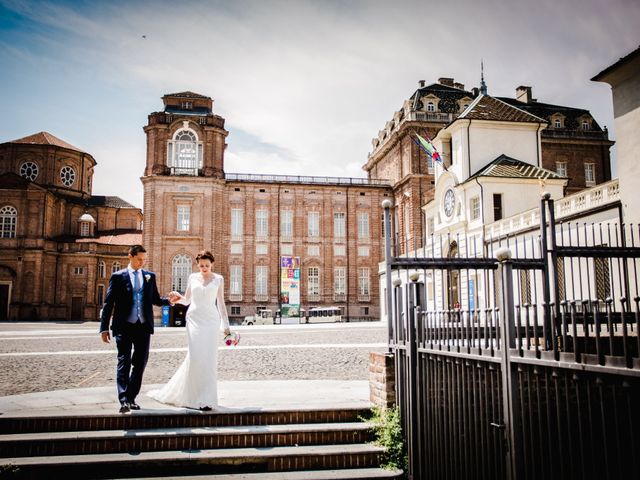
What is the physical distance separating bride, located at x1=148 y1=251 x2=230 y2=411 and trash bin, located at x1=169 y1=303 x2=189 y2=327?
31.8 m

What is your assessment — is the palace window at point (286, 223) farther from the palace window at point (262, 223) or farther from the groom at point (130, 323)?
the groom at point (130, 323)

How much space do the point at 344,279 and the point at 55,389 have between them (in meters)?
41.2

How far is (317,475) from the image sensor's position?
16.6 ft

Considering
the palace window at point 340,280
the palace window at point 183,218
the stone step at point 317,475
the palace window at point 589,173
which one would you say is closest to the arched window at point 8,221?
the palace window at point 183,218

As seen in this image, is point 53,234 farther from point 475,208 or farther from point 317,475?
point 317,475

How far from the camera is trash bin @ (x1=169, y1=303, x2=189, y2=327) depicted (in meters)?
37.6

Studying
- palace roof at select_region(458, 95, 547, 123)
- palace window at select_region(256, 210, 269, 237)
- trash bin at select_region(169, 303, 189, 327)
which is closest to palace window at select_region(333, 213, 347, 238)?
palace window at select_region(256, 210, 269, 237)

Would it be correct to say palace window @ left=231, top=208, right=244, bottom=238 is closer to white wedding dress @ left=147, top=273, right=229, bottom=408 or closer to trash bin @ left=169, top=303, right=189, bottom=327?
trash bin @ left=169, top=303, right=189, bottom=327

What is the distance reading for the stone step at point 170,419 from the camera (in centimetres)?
561

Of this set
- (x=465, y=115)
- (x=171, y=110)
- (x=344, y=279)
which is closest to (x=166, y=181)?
(x=171, y=110)

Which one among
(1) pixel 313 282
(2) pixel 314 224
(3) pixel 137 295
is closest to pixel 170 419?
(3) pixel 137 295

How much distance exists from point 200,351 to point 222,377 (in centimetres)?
392

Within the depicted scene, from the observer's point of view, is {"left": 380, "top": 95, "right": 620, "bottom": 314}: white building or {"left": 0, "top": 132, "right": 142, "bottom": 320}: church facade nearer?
{"left": 380, "top": 95, "right": 620, "bottom": 314}: white building

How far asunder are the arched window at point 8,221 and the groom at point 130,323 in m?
52.7
